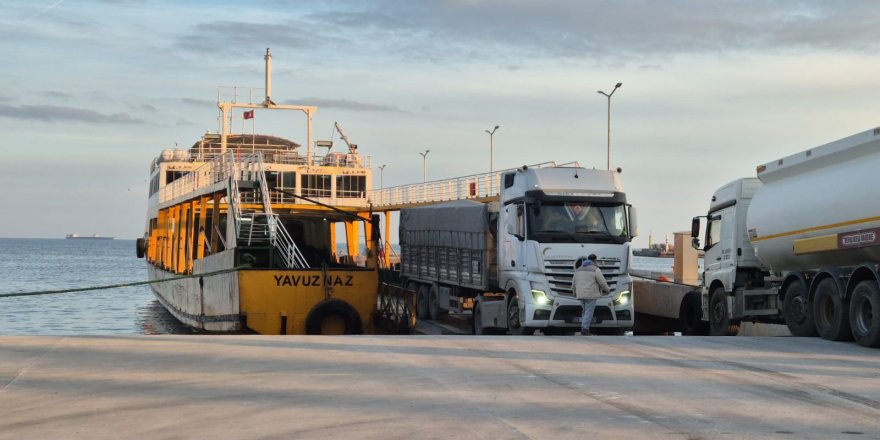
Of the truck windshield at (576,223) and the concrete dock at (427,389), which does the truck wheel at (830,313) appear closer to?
the concrete dock at (427,389)

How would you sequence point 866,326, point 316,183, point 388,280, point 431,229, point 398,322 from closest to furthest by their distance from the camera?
point 866,326, point 398,322, point 431,229, point 388,280, point 316,183

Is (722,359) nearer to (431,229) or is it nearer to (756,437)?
(756,437)

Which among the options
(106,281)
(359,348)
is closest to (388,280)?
(359,348)

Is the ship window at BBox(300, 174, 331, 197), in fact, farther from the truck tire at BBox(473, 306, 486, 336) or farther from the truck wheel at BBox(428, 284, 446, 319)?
the truck tire at BBox(473, 306, 486, 336)

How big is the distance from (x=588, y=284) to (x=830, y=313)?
432cm

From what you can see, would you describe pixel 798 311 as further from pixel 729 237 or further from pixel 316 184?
pixel 316 184

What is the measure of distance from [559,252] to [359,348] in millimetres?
6257

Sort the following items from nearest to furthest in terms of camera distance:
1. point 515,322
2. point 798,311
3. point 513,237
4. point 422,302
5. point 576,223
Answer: point 798,311 → point 576,223 → point 515,322 → point 513,237 → point 422,302

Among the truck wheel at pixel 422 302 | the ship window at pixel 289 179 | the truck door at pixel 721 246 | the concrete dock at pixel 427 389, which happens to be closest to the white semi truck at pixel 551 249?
the truck door at pixel 721 246

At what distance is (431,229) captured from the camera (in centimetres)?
2842

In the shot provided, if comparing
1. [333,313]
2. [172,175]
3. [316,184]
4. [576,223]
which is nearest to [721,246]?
[576,223]

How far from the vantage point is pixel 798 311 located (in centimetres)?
1872

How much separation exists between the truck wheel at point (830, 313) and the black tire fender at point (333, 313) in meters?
10.6

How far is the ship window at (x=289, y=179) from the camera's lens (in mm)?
42859
